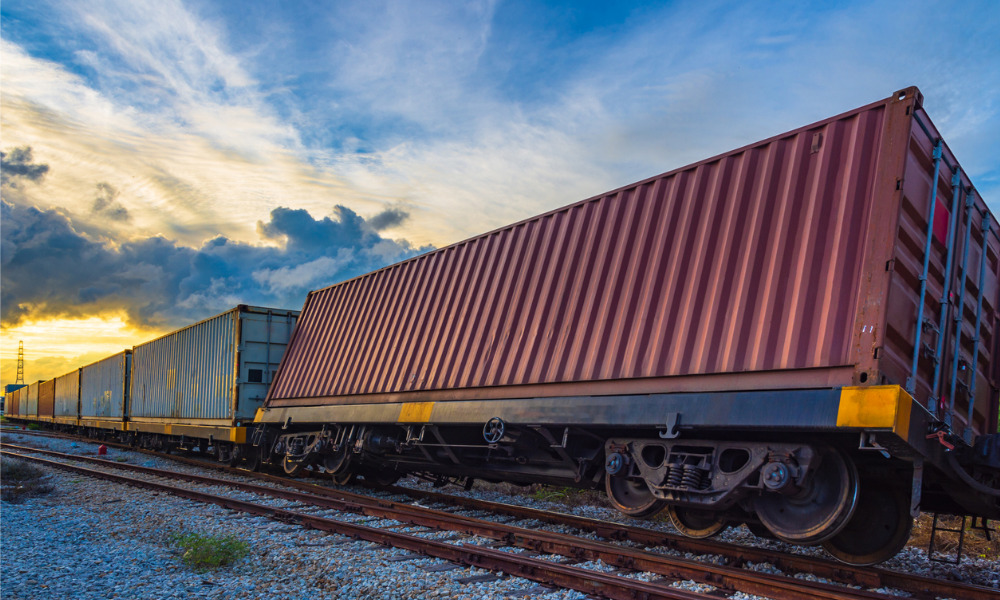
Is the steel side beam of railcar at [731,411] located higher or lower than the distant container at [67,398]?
higher

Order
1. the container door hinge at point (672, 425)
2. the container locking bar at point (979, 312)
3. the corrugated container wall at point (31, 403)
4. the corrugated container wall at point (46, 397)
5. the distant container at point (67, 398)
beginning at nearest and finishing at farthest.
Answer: the container door hinge at point (672, 425) → the container locking bar at point (979, 312) → the distant container at point (67, 398) → the corrugated container wall at point (46, 397) → the corrugated container wall at point (31, 403)

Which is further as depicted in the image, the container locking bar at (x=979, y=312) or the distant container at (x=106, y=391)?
the distant container at (x=106, y=391)

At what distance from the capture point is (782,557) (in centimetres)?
596

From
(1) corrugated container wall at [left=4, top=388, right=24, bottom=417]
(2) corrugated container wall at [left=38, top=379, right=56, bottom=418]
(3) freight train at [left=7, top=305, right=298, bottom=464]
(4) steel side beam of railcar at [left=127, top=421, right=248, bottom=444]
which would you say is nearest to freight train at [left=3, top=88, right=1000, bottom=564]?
(4) steel side beam of railcar at [left=127, top=421, right=248, bottom=444]

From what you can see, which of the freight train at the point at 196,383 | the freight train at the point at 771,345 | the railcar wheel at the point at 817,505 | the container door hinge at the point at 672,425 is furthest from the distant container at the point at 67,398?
the railcar wheel at the point at 817,505

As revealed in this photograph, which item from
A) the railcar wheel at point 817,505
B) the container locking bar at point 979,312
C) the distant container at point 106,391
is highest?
the container locking bar at point 979,312

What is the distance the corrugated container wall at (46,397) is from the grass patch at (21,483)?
27406mm

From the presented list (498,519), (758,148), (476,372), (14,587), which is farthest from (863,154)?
(14,587)

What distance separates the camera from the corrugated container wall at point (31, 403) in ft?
137

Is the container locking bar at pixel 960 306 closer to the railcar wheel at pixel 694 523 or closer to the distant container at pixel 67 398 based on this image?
the railcar wheel at pixel 694 523

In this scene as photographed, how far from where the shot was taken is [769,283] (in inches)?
215

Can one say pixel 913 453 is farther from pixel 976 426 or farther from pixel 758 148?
pixel 758 148

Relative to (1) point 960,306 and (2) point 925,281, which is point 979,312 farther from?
(2) point 925,281

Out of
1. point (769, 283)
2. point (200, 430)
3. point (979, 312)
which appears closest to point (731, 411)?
point (769, 283)
